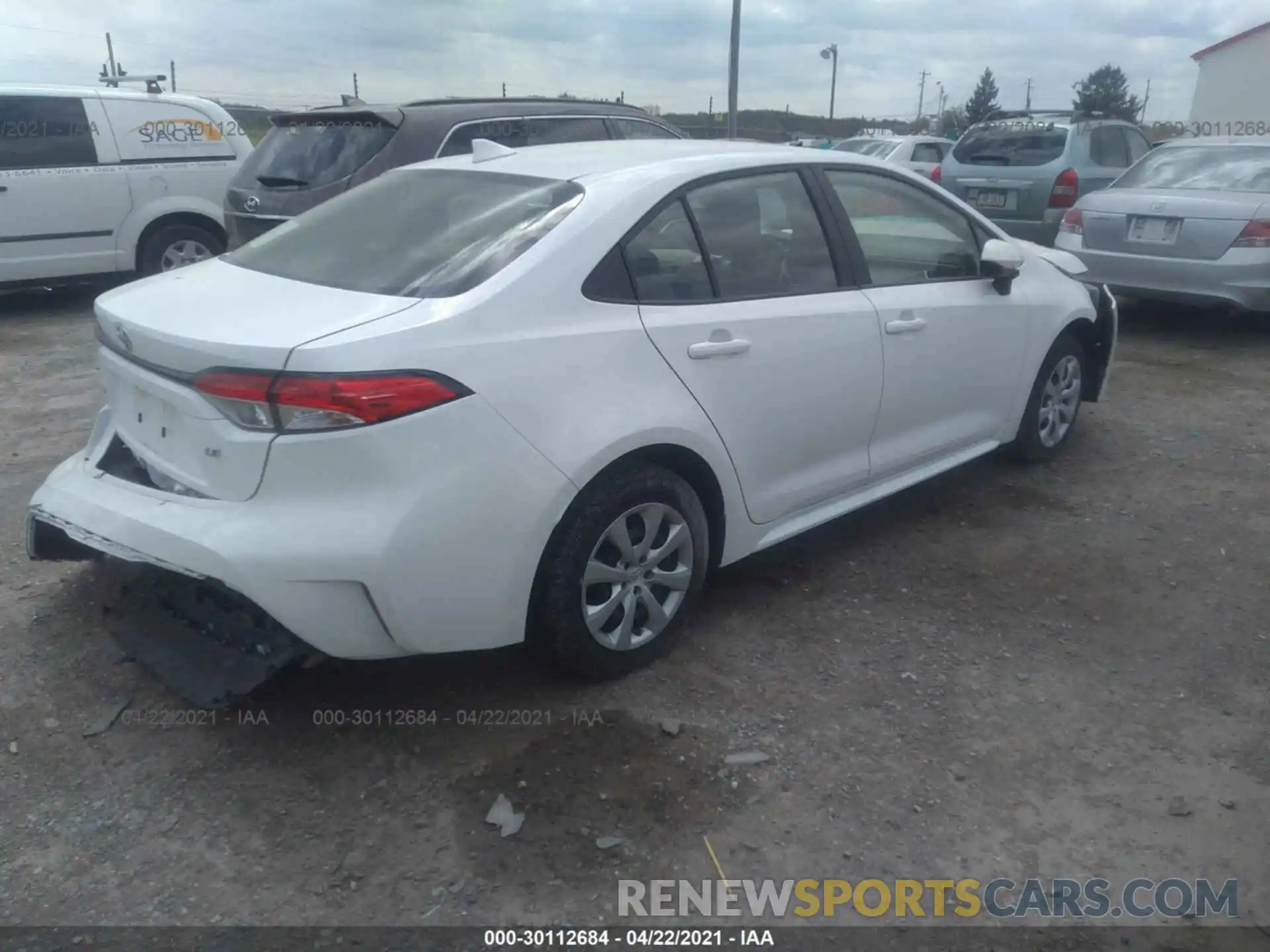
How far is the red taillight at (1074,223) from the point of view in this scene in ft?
27.5

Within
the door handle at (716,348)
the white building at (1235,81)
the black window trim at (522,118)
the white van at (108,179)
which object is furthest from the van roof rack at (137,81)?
the white building at (1235,81)

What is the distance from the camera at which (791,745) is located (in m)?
3.05

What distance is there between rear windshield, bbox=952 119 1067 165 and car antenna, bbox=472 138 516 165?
8.24 metres

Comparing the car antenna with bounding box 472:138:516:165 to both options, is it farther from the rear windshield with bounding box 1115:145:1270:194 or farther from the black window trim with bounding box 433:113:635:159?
the rear windshield with bounding box 1115:145:1270:194

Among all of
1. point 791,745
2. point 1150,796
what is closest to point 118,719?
Result: point 791,745

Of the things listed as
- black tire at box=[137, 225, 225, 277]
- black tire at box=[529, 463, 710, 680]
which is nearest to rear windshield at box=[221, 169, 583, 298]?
black tire at box=[529, 463, 710, 680]

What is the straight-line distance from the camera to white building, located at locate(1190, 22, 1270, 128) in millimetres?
34688

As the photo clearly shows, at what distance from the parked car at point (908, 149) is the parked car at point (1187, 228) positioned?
7.19 meters

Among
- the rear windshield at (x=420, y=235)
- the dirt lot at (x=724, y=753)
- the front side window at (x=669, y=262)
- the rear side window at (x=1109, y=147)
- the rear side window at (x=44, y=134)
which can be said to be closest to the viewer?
the dirt lot at (x=724, y=753)

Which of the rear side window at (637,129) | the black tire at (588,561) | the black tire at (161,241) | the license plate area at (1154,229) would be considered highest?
the rear side window at (637,129)

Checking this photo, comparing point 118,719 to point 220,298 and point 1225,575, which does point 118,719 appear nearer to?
point 220,298

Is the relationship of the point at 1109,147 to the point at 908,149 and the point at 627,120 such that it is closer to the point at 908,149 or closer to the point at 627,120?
the point at 908,149

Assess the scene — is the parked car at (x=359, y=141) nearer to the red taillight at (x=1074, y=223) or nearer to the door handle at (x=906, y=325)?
the door handle at (x=906, y=325)

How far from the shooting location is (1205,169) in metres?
8.23
